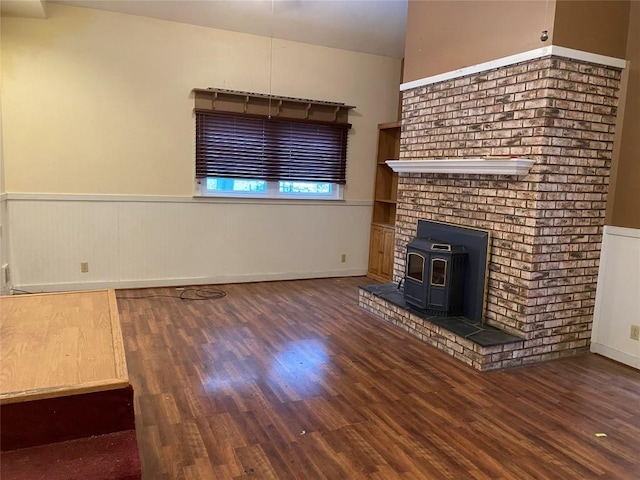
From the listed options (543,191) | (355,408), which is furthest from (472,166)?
(355,408)

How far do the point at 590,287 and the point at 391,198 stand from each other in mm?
2983

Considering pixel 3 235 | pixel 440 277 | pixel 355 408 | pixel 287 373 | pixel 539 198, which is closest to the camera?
pixel 355 408

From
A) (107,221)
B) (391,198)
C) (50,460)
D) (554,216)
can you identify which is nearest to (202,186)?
(107,221)

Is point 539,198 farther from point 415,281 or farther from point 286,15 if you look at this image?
point 286,15

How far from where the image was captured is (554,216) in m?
3.44

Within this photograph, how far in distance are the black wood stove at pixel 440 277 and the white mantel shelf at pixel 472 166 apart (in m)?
0.62

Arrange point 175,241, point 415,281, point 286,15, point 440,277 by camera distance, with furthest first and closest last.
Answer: point 175,241 < point 286,15 < point 415,281 < point 440,277

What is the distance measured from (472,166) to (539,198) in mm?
540

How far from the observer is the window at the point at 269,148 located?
17.5ft

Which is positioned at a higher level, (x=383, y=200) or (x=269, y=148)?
(x=269, y=148)

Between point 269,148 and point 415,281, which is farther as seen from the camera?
point 269,148

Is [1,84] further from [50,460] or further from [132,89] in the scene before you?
[50,460]

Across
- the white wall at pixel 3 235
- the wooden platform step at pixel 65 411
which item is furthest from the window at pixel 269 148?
the wooden platform step at pixel 65 411

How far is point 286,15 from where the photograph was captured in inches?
196
